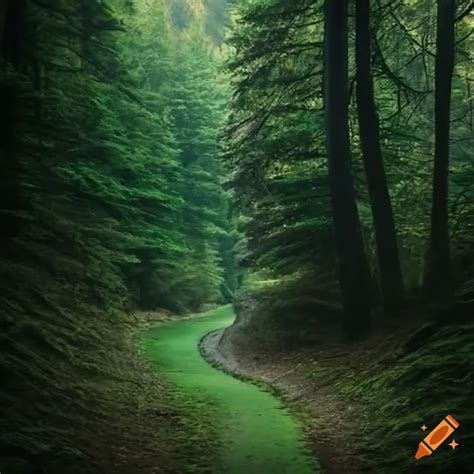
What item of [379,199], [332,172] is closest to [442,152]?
[379,199]

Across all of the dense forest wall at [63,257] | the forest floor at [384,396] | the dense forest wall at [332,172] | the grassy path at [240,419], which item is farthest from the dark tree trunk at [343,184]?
the dense forest wall at [63,257]

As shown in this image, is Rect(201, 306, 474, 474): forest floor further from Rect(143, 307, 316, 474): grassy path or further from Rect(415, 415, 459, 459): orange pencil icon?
Rect(143, 307, 316, 474): grassy path

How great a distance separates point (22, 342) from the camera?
27.6 feet

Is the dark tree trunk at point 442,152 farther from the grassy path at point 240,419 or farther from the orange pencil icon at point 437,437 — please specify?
the orange pencil icon at point 437,437

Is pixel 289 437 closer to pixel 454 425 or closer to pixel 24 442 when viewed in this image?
pixel 454 425

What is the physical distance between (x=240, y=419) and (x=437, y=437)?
3623 mm

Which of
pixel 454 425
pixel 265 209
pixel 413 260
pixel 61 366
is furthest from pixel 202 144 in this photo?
pixel 454 425

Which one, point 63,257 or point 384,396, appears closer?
point 384,396

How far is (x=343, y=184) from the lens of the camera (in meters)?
14.1

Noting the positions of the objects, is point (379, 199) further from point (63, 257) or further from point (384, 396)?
point (63, 257)

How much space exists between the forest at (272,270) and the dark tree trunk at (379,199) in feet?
Result: 0.13

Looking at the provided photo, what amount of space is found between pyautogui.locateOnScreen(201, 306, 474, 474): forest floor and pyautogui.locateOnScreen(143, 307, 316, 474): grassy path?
0.32m

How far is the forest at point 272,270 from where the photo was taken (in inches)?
303

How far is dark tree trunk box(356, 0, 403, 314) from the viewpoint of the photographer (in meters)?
13.2
